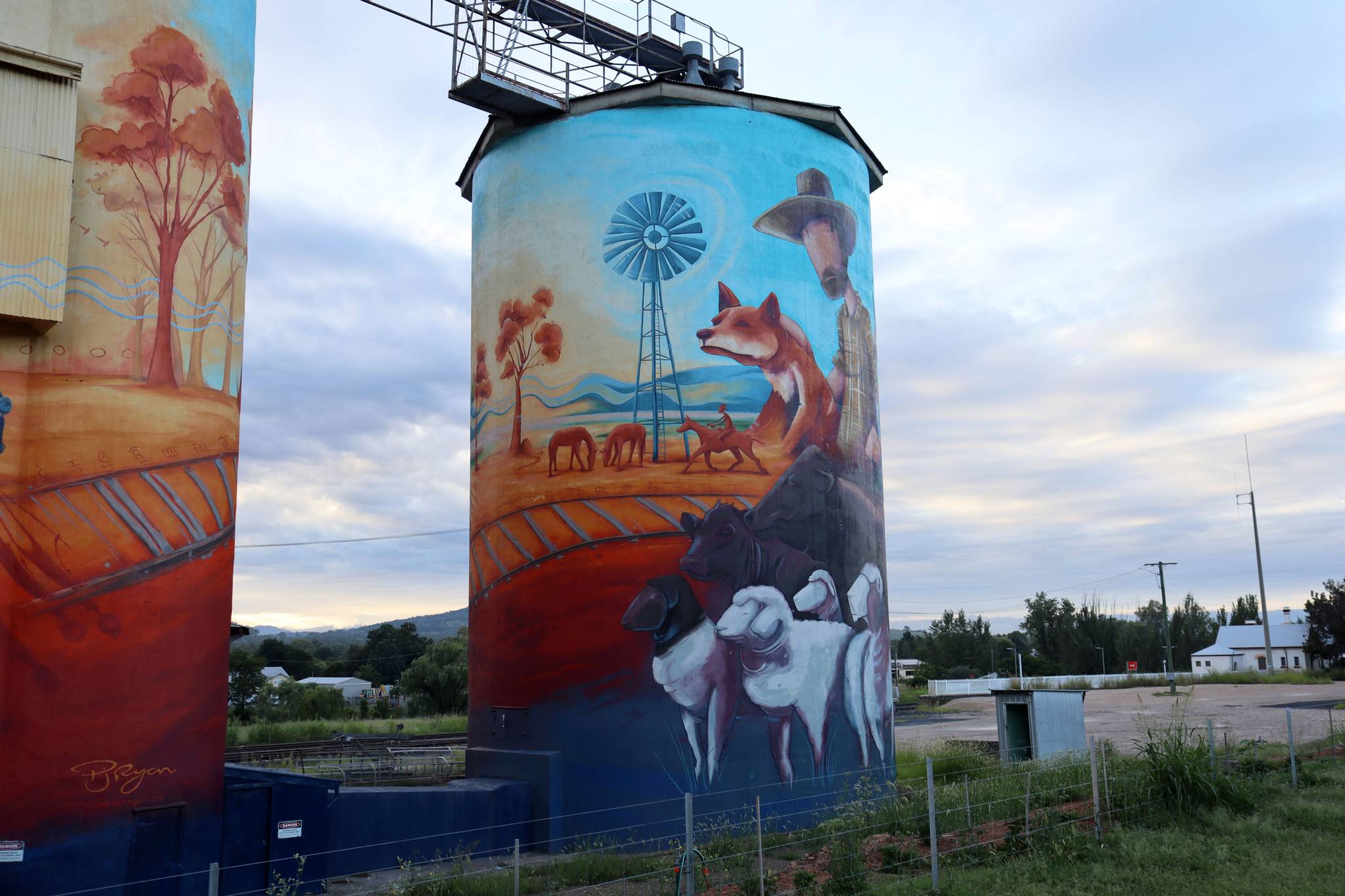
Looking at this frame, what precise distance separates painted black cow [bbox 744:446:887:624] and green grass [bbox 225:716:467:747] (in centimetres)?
2140

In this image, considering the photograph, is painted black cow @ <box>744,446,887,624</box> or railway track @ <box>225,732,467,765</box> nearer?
painted black cow @ <box>744,446,887,624</box>

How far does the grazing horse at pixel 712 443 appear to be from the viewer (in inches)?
784

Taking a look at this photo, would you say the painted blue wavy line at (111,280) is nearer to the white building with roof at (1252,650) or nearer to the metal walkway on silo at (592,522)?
the metal walkway on silo at (592,522)

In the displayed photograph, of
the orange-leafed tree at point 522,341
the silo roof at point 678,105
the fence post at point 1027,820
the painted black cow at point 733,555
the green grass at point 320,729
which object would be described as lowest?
the green grass at point 320,729

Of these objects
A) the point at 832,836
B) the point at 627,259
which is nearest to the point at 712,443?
the point at 627,259

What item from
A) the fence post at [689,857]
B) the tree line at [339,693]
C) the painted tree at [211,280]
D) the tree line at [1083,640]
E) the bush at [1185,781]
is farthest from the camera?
the tree line at [1083,640]

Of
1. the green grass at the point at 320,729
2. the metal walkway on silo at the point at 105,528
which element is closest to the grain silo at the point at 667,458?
the metal walkway on silo at the point at 105,528

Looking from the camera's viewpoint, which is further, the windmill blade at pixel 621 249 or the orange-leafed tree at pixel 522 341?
the orange-leafed tree at pixel 522 341

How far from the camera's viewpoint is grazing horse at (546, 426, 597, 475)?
20.0 metres

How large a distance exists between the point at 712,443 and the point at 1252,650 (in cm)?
9816
